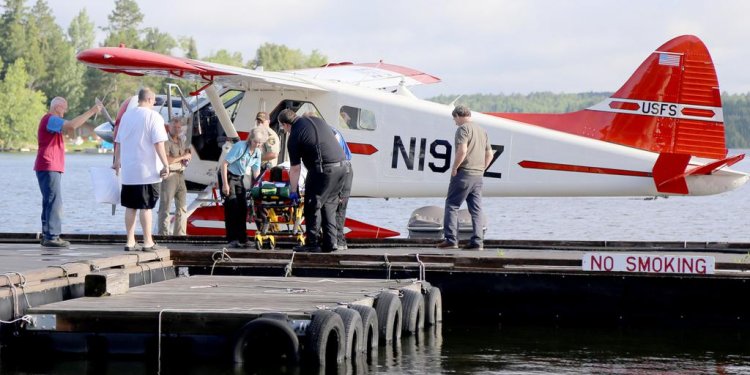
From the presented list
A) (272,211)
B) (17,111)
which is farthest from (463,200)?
(17,111)

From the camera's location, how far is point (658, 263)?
10.4m

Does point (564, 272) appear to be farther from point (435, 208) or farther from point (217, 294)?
point (435, 208)

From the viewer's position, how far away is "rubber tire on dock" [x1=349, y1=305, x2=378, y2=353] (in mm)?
9039

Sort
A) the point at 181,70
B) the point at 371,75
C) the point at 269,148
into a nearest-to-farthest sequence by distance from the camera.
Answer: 1. the point at 269,148
2. the point at 181,70
3. the point at 371,75

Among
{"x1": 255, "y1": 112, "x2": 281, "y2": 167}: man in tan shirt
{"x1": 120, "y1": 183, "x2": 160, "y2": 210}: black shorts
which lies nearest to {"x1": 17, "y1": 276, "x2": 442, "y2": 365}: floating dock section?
{"x1": 120, "y1": 183, "x2": 160, "y2": 210}: black shorts

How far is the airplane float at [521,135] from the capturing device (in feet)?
48.8

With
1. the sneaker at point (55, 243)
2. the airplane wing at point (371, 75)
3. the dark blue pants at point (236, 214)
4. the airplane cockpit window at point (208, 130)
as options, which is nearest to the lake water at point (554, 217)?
the airplane wing at point (371, 75)

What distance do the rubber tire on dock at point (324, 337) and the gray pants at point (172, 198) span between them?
6.15 meters

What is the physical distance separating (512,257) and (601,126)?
487 cm

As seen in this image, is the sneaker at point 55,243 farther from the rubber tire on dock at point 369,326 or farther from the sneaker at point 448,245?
the rubber tire on dock at point 369,326

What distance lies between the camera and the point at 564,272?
10680 millimetres

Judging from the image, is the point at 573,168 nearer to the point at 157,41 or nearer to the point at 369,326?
the point at 369,326

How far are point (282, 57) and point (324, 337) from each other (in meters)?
133

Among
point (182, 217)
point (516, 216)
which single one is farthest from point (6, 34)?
point (182, 217)
